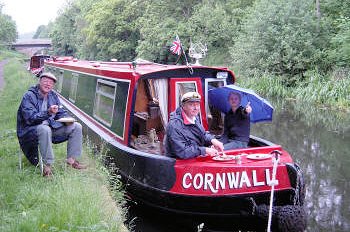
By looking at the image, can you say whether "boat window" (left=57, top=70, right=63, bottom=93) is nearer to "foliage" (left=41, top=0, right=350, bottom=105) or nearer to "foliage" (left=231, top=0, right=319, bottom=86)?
"foliage" (left=41, top=0, right=350, bottom=105)

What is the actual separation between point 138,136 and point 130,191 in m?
1.23

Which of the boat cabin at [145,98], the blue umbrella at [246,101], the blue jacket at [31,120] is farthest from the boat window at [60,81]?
the blue jacket at [31,120]

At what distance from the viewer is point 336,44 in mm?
18328

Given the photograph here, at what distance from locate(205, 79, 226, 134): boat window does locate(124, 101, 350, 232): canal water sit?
178 centimetres

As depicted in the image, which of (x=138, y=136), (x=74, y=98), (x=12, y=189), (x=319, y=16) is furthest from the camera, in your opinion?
(x=319, y=16)

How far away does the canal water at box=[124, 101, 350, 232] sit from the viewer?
584 centimetres

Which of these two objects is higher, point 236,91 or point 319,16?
point 319,16

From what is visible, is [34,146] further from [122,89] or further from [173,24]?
[173,24]

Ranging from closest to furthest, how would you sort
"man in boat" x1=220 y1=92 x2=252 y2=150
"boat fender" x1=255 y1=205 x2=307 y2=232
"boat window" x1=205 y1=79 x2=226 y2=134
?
"boat fender" x1=255 y1=205 x2=307 y2=232, "man in boat" x1=220 y1=92 x2=252 y2=150, "boat window" x1=205 y1=79 x2=226 y2=134

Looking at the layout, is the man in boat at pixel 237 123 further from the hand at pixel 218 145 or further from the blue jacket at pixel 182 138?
the blue jacket at pixel 182 138

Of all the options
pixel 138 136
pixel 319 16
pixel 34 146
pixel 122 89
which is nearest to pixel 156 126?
pixel 138 136

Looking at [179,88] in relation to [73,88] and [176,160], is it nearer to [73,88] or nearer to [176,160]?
[176,160]

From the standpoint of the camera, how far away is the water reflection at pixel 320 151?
6.20m

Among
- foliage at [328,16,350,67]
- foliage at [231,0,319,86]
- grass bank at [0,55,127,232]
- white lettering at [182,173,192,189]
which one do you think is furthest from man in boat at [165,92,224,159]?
foliage at [231,0,319,86]
